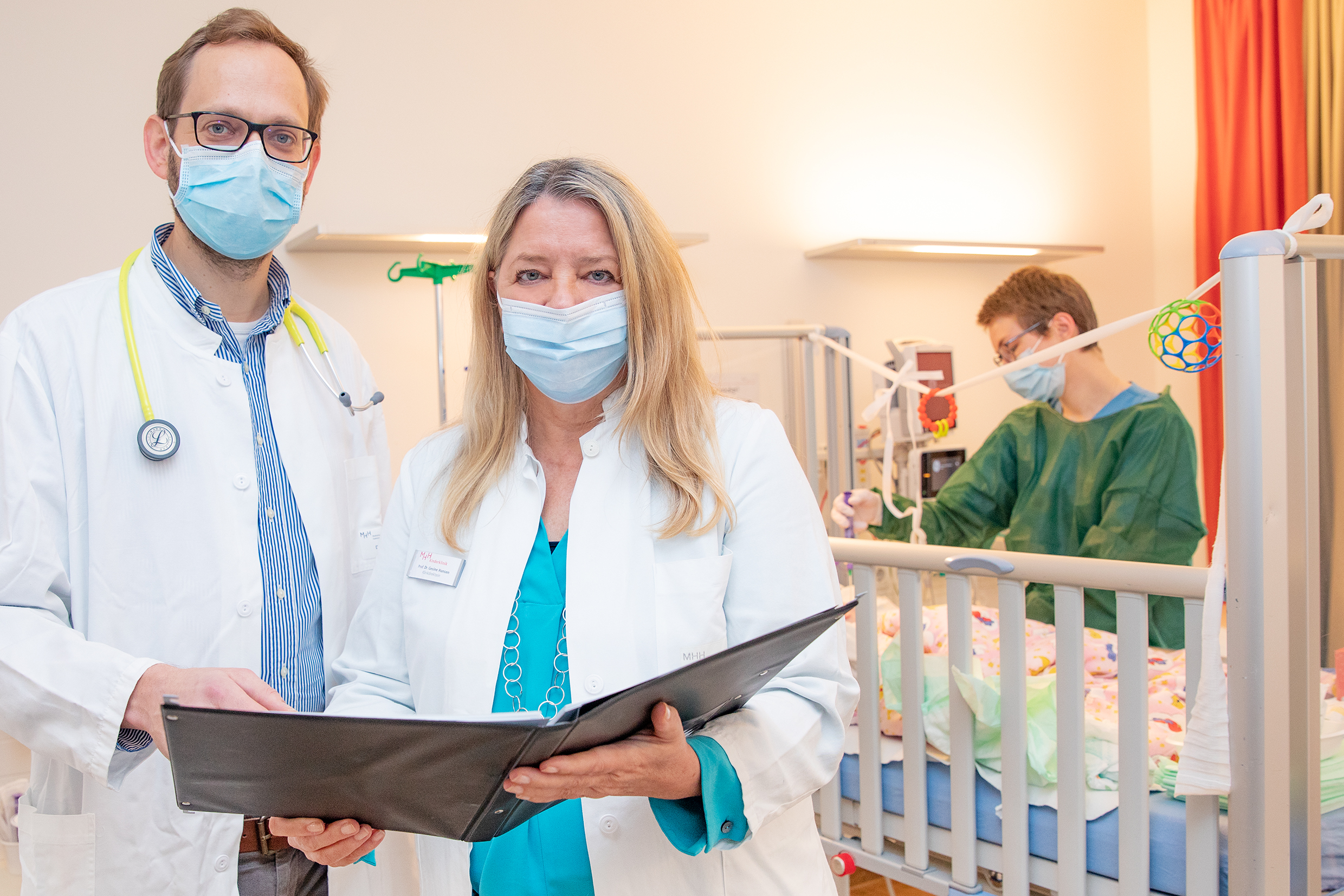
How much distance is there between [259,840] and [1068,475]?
7.12 ft

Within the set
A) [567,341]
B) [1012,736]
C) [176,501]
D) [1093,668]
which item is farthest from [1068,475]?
[176,501]

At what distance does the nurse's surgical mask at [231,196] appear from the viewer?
1327mm

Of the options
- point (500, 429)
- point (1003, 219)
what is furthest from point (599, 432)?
point (1003, 219)

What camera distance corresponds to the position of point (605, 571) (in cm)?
114

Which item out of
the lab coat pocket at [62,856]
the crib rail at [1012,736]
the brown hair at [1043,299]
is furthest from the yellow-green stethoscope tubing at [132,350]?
the brown hair at [1043,299]

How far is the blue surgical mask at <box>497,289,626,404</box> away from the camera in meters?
1.19

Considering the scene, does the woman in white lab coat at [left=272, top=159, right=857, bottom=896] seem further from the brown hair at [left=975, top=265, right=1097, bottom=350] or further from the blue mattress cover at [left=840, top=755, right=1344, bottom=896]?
the brown hair at [left=975, top=265, right=1097, bottom=350]

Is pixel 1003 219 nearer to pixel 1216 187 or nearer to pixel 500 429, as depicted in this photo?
pixel 1216 187

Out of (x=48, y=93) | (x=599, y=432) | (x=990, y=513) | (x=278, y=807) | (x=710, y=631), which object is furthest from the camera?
(x=990, y=513)

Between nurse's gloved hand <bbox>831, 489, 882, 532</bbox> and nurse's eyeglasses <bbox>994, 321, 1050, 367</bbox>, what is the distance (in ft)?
1.74

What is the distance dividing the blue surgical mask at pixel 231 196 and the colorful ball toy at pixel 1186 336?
143 centimetres

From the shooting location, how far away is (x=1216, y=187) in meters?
4.32

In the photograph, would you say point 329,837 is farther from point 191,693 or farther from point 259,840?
point 259,840

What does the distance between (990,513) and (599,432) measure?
6.72 feet
